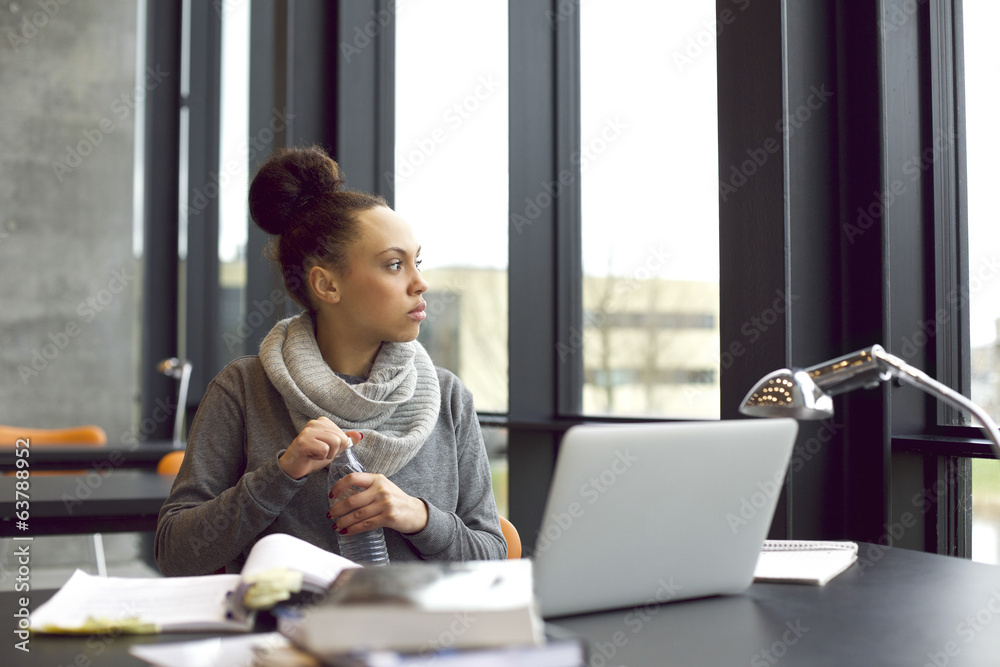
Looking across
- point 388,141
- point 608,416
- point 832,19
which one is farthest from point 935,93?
point 388,141

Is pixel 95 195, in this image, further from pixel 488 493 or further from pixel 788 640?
pixel 788 640

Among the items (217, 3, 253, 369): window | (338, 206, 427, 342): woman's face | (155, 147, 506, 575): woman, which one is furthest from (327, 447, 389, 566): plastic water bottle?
(217, 3, 253, 369): window

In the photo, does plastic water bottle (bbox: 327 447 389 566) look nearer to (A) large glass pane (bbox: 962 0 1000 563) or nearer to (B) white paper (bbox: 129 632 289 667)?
(B) white paper (bbox: 129 632 289 667)

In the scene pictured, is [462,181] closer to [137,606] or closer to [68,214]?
[137,606]

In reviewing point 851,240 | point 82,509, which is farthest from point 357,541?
point 851,240

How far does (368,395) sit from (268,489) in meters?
0.28

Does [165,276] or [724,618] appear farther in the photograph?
[165,276]

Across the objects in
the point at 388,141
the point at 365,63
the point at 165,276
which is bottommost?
the point at 165,276

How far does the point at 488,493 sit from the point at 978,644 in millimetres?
935

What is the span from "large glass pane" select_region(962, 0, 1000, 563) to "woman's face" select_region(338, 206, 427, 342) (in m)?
1.15

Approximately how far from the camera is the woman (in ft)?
4.81

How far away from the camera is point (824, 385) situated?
46.0 inches

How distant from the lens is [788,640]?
1022 millimetres

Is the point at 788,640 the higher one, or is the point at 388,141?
the point at 388,141
